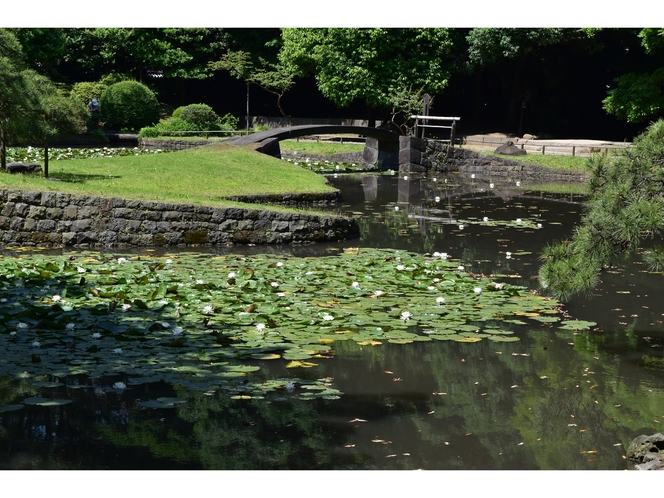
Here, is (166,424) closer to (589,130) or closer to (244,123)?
(589,130)

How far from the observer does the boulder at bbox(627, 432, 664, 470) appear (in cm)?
498

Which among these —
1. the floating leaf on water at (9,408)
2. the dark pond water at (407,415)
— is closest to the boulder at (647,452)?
the dark pond water at (407,415)

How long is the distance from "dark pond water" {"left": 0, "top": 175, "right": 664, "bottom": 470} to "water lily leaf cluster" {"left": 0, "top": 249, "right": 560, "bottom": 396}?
23cm

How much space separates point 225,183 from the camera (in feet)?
59.2

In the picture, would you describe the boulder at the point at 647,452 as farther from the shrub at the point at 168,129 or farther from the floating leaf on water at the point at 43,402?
the shrub at the point at 168,129

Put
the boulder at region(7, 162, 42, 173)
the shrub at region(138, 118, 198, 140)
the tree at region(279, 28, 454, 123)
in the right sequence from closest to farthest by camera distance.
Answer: the boulder at region(7, 162, 42, 173) < the shrub at region(138, 118, 198, 140) < the tree at region(279, 28, 454, 123)

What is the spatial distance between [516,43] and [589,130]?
6682 mm

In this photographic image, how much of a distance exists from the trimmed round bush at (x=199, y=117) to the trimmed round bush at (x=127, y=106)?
2.04m

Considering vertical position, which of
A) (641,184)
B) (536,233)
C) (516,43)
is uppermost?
(516,43)

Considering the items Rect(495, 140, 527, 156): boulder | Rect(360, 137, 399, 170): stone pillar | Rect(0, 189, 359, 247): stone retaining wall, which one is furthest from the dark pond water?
Rect(495, 140, 527, 156): boulder

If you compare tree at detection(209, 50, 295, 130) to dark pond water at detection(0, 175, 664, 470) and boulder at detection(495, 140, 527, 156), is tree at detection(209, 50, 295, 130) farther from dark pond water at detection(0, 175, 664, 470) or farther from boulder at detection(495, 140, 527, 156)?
dark pond water at detection(0, 175, 664, 470)

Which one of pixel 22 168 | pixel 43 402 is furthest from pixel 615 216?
pixel 22 168

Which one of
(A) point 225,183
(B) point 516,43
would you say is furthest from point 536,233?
(B) point 516,43

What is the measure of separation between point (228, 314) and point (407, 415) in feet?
9.23
